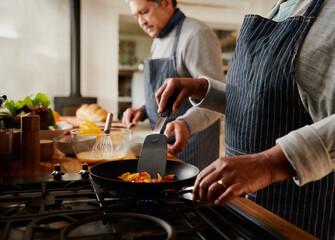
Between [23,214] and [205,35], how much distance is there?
1.46 m

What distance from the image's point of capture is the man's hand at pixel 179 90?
105 cm

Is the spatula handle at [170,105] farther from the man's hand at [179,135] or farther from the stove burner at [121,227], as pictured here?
the stove burner at [121,227]

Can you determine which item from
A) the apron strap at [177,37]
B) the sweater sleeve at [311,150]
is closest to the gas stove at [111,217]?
the sweater sleeve at [311,150]

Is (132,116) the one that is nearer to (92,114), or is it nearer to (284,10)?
(92,114)

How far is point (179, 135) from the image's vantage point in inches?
53.2

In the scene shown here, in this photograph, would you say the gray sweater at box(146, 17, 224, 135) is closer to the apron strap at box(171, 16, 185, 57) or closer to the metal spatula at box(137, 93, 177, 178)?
the apron strap at box(171, 16, 185, 57)

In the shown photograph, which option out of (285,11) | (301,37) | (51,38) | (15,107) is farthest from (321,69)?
(51,38)

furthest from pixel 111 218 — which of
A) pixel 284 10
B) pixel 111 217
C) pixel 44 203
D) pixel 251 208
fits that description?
pixel 284 10

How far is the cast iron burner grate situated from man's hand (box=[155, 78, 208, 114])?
0.38m

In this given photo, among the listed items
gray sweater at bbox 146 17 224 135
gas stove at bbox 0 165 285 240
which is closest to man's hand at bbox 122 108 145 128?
gray sweater at bbox 146 17 224 135

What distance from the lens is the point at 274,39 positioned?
0.95 meters

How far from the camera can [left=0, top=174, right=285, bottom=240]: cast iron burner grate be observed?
0.55 m

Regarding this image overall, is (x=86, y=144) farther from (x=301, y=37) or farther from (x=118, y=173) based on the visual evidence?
(x=301, y=37)

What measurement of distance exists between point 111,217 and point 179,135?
2.61 ft
